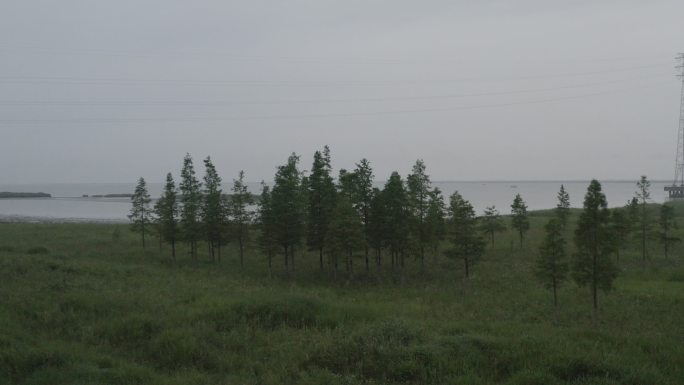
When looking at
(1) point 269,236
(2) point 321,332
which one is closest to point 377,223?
(1) point 269,236

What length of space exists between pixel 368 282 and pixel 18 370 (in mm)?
18702

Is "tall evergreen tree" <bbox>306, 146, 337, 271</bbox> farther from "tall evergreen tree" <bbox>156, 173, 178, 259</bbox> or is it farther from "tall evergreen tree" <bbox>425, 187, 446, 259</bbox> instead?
"tall evergreen tree" <bbox>156, 173, 178, 259</bbox>

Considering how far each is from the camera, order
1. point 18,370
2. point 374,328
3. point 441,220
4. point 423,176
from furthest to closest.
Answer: point 441,220
point 423,176
point 374,328
point 18,370

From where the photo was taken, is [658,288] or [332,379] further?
[658,288]

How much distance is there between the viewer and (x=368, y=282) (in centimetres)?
2619

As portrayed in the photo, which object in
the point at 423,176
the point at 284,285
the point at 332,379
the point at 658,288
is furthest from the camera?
the point at 423,176

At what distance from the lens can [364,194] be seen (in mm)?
27781

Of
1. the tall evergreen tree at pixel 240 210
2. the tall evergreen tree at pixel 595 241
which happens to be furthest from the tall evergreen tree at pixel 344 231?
the tall evergreen tree at pixel 595 241

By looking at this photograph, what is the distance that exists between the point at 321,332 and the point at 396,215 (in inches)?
571

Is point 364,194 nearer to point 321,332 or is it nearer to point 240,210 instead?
point 240,210

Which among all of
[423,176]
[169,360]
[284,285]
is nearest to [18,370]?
[169,360]

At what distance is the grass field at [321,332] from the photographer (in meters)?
9.35

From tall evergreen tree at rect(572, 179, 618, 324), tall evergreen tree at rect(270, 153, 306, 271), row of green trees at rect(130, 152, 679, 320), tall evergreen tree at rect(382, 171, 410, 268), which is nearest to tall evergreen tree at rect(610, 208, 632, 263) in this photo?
row of green trees at rect(130, 152, 679, 320)

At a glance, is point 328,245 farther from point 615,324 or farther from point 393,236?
point 615,324
